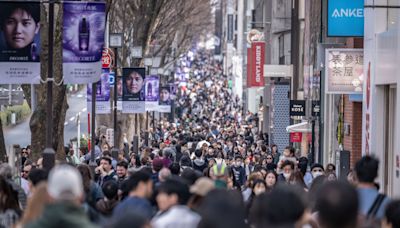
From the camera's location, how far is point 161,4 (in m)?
51.8

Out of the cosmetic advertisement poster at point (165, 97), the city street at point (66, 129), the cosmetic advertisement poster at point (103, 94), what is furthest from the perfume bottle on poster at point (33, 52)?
the cosmetic advertisement poster at point (165, 97)

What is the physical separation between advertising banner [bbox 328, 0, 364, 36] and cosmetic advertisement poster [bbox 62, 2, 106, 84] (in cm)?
737

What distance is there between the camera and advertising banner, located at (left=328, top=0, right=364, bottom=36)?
2738cm

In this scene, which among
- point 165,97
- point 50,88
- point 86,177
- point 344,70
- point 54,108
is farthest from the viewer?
point 165,97

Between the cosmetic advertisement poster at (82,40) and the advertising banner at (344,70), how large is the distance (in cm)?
803

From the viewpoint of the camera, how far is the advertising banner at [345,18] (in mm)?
27375

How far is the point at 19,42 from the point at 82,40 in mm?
1035

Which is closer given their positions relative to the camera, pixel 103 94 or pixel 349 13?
pixel 349 13

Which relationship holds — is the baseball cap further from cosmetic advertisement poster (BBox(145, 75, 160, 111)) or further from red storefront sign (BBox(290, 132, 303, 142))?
cosmetic advertisement poster (BBox(145, 75, 160, 111))

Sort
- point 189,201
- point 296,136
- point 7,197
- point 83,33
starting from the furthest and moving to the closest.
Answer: point 296,136, point 83,33, point 7,197, point 189,201

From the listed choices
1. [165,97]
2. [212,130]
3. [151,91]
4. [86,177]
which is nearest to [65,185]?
[86,177]

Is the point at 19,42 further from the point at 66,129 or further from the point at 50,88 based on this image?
the point at 66,129

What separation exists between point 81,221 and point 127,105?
1306 inches

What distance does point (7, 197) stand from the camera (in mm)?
13430
